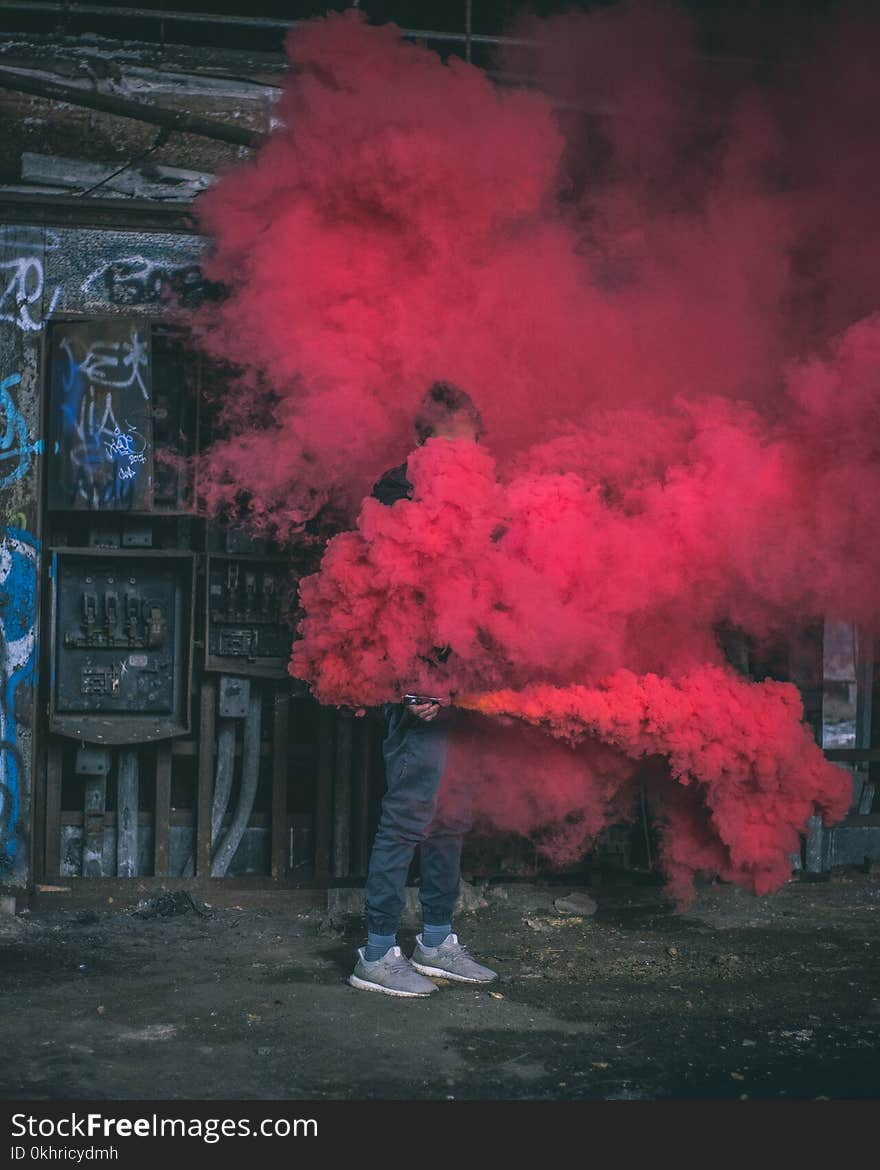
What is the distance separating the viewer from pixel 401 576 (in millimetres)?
4914

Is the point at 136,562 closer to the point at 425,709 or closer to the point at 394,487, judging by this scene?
the point at 394,487

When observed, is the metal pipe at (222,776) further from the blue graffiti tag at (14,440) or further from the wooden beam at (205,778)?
the blue graffiti tag at (14,440)

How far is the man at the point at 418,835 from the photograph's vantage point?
505 centimetres

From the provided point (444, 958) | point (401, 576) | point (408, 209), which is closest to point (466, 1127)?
point (444, 958)

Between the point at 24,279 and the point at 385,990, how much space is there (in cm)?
395

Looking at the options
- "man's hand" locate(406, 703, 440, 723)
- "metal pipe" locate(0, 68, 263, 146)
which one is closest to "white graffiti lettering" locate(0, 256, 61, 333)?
"metal pipe" locate(0, 68, 263, 146)

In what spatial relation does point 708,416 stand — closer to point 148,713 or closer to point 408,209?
point 408,209

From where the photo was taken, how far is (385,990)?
16.3 ft

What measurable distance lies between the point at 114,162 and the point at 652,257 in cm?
287

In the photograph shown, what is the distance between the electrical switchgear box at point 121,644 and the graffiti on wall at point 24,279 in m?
1.22

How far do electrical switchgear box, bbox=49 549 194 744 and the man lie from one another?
66.8 inches

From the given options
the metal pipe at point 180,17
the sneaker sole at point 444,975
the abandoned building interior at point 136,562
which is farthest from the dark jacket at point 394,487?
the metal pipe at point 180,17

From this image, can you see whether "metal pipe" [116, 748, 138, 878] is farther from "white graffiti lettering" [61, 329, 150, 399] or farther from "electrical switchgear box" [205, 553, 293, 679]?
"white graffiti lettering" [61, 329, 150, 399]

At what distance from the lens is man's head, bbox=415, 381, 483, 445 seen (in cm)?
516
